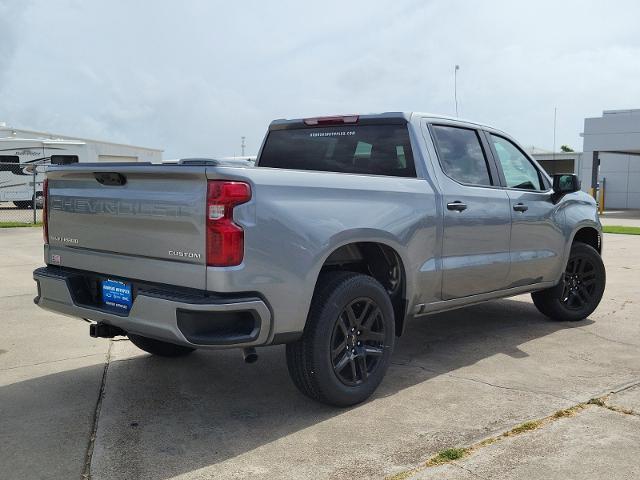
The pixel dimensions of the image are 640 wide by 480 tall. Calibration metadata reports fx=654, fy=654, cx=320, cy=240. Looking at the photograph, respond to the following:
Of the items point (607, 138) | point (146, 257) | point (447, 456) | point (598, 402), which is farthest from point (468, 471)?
point (607, 138)

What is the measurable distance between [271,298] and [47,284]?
164 cm

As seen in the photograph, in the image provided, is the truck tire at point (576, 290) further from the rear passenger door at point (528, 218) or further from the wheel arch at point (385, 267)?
the wheel arch at point (385, 267)

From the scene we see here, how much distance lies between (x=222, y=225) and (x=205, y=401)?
148 centimetres

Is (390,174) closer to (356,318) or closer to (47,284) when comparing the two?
(356,318)

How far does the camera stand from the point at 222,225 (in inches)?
133

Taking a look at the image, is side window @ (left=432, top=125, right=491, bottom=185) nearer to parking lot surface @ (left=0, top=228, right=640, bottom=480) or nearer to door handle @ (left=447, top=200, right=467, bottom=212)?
door handle @ (left=447, top=200, right=467, bottom=212)

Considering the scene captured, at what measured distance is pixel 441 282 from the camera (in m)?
4.75

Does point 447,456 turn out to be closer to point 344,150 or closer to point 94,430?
Answer: point 94,430

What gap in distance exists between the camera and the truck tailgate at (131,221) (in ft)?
11.4

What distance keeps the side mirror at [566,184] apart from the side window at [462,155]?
0.98m

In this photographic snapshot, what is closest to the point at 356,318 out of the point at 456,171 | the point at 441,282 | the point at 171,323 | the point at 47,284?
the point at 441,282

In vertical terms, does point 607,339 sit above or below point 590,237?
below

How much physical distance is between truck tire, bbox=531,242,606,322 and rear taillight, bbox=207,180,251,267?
13.7ft

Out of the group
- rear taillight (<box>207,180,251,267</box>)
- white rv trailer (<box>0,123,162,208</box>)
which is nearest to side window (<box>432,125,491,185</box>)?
rear taillight (<box>207,180,251,267</box>)
